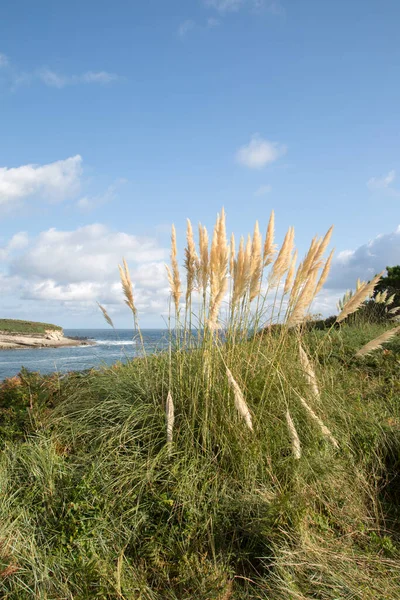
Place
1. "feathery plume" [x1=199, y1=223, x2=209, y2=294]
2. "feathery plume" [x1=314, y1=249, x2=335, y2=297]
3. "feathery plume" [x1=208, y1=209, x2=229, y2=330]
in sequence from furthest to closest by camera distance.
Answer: "feathery plume" [x1=314, y1=249, x2=335, y2=297], "feathery plume" [x1=199, y1=223, x2=209, y2=294], "feathery plume" [x1=208, y1=209, x2=229, y2=330]

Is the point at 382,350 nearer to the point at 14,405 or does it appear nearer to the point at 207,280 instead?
the point at 207,280

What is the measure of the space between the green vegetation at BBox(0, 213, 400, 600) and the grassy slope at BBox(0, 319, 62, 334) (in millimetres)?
42216

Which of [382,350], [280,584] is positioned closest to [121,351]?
[280,584]

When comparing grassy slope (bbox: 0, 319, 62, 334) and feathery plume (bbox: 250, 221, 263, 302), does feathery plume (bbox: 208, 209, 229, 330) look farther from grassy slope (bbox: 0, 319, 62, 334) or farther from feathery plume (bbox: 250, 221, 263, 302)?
grassy slope (bbox: 0, 319, 62, 334)

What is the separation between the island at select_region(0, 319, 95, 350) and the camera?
38719 mm

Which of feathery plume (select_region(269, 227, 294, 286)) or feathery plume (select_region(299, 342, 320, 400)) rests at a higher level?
feathery plume (select_region(269, 227, 294, 286))

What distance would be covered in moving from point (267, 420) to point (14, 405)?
2.55 meters

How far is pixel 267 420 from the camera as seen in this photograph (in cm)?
355

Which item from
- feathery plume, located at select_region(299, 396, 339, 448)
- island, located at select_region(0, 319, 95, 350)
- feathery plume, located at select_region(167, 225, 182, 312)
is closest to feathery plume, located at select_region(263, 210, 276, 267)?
feathery plume, located at select_region(167, 225, 182, 312)

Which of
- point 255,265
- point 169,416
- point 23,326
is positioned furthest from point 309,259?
point 23,326

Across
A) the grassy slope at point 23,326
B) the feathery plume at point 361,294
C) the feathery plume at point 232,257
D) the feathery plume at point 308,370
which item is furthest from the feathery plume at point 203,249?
the grassy slope at point 23,326

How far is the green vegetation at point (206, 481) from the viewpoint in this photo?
8.48 ft

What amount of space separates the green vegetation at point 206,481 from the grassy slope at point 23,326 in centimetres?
4222

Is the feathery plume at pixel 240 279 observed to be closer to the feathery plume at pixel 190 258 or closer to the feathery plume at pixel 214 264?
the feathery plume at pixel 214 264
